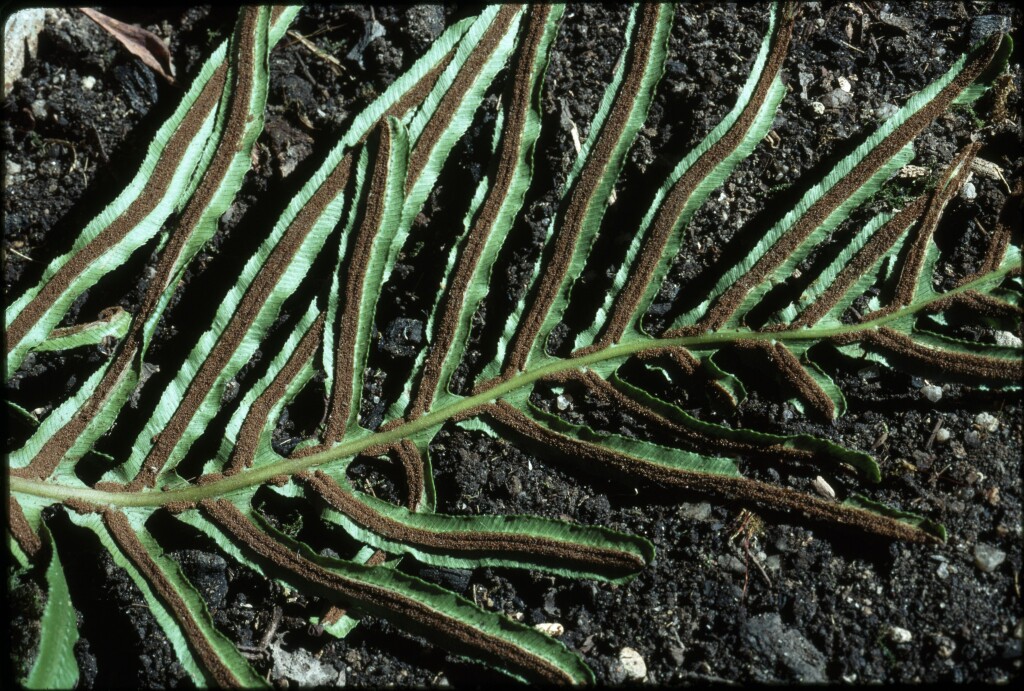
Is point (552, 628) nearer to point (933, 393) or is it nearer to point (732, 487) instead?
point (732, 487)

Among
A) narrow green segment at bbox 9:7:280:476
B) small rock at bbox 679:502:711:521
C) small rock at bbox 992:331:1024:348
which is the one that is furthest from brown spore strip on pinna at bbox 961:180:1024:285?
narrow green segment at bbox 9:7:280:476

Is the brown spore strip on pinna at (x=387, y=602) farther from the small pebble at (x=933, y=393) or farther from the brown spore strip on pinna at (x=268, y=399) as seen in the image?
the small pebble at (x=933, y=393)

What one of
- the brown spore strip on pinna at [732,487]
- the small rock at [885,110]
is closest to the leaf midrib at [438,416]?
the brown spore strip on pinna at [732,487]

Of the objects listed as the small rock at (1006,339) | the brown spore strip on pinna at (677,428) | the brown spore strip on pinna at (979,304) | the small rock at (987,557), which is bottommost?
the small rock at (987,557)

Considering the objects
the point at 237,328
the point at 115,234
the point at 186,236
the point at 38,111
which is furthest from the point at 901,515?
the point at 38,111

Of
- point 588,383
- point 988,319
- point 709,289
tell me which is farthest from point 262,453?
point 988,319

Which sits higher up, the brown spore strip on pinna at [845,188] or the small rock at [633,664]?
the brown spore strip on pinna at [845,188]
